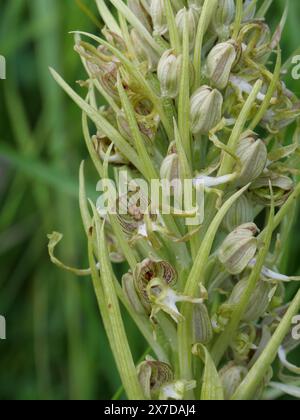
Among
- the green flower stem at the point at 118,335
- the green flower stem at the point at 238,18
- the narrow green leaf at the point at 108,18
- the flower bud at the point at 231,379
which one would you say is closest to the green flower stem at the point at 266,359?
the flower bud at the point at 231,379

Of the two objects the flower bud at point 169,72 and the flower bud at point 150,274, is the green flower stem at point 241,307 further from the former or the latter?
the flower bud at point 169,72

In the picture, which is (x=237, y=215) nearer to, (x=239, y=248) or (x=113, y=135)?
(x=239, y=248)

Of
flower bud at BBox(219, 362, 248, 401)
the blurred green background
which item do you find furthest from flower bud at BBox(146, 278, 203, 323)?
the blurred green background

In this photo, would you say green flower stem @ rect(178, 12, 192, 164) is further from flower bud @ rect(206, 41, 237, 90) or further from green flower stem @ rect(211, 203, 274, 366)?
green flower stem @ rect(211, 203, 274, 366)

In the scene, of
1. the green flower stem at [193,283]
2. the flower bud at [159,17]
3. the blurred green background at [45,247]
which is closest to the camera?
the green flower stem at [193,283]

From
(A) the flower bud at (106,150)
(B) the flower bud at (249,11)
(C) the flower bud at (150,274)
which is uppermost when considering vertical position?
(B) the flower bud at (249,11)

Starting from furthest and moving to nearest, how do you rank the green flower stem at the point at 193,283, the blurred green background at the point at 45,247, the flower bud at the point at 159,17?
1. the blurred green background at the point at 45,247
2. the flower bud at the point at 159,17
3. the green flower stem at the point at 193,283
